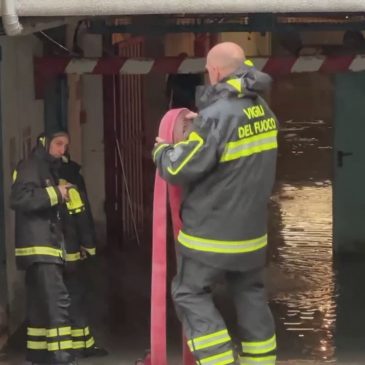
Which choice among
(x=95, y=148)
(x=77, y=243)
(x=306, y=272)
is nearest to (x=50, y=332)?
(x=77, y=243)

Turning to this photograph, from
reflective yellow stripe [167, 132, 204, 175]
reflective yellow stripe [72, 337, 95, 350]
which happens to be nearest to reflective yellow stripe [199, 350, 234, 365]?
reflective yellow stripe [167, 132, 204, 175]

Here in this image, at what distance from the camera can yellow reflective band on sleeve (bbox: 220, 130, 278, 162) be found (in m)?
4.87

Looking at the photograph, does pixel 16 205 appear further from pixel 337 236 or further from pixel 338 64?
pixel 337 236

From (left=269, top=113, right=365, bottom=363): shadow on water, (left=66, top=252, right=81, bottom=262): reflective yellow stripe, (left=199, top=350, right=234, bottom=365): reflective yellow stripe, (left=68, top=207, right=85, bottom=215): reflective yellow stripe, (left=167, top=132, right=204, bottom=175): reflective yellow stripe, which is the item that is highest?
(left=167, top=132, right=204, bottom=175): reflective yellow stripe

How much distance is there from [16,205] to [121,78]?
Answer: 4.53 meters

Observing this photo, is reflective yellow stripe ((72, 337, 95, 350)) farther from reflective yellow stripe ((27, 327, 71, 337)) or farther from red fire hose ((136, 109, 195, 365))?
red fire hose ((136, 109, 195, 365))

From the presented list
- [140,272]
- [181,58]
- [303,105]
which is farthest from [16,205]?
[303,105]

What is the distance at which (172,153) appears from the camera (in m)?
4.87

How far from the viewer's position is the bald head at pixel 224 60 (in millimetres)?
4980

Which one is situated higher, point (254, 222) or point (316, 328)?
point (254, 222)

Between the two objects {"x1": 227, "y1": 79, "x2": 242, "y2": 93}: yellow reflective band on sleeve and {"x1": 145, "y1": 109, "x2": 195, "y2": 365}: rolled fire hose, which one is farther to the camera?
{"x1": 145, "y1": 109, "x2": 195, "y2": 365}: rolled fire hose

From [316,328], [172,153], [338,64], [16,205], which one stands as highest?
[338,64]

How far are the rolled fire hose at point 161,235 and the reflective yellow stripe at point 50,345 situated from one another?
4.84 ft

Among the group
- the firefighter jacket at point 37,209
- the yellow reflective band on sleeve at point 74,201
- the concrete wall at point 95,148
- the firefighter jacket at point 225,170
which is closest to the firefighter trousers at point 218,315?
the firefighter jacket at point 225,170
